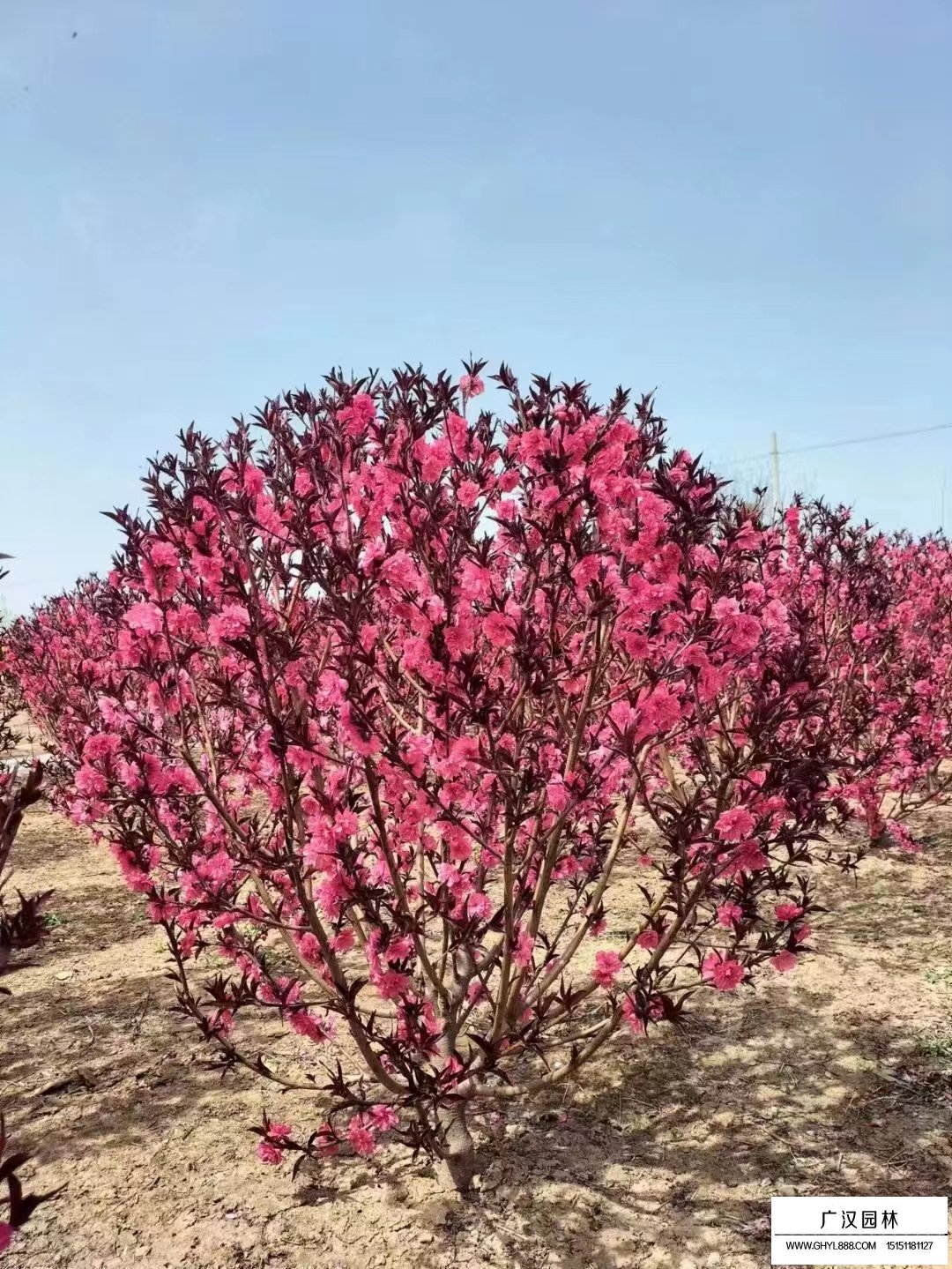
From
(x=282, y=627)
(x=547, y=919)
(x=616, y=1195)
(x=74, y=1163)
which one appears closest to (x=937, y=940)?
(x=547, y=919)

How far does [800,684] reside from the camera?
3.13 meters

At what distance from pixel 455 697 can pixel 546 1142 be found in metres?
2.52

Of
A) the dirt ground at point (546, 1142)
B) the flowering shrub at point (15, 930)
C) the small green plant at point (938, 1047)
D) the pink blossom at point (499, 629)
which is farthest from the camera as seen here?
the small green plant at point (938, 1047)

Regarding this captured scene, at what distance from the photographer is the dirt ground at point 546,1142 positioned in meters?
3.35

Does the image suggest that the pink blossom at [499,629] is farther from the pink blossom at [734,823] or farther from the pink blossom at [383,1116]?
the pink blossom at [383,1116]

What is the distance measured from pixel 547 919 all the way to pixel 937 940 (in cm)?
278

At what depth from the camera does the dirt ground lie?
335 cm

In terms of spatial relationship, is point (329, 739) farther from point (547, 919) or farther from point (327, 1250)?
point (547, 919)

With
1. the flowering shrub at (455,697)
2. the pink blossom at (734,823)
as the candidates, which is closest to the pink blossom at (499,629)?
the flowering shrub at (455,697)

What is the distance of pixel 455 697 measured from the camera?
2.78 meters

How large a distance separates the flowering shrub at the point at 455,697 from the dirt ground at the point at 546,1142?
28 cm

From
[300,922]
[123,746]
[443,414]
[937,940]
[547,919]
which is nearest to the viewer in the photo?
[443,414]

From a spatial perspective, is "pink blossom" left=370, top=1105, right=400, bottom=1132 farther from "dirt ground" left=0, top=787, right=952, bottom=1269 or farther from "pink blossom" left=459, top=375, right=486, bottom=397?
"pink blossom" left=459, top=375, right=486, bottom=397

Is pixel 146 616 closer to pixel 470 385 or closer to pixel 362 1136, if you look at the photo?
pixel 470 385
